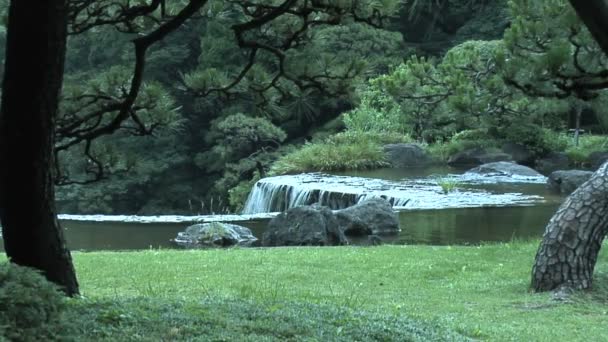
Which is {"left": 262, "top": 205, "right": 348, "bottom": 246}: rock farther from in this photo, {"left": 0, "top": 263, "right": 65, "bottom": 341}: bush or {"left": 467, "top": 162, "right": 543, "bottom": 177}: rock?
{"left": 0, "top": 263, "right": 65, "bottom": 341}: bush

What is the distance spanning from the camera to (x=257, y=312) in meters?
5.04

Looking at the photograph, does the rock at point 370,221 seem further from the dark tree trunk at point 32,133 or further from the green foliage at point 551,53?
the dark tree trunk at point 32,133

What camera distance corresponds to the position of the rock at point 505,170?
21438mm

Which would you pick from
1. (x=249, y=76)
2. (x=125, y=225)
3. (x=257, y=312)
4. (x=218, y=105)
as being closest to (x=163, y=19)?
(x=249, y=76)

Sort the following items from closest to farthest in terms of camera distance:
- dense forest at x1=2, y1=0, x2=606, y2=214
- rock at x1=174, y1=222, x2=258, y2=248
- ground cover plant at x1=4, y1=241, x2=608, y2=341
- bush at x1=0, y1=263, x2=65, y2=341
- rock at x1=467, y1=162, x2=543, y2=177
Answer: bush at x1=0, y1=263, x2=65, y2=341, ground cover plant at x1=4, y1=241, x2=608, y2=341, dense forest at x1=2, y1=0, x2=606, y2=214, rock at x1=174, y1=222, x2=258, y2=248, rock at x1=467, y1=162, x2=543, y2=177

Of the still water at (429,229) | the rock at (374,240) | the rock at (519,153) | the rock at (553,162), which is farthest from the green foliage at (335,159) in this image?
the rock at (374,240)

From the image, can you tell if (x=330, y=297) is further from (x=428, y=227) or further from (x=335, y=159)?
(x=335, y=159)

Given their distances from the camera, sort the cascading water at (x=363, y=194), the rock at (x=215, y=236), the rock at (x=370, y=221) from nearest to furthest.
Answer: the rock at (x=215, y=236)
the rock at (x=370, y=221)
the cascading water at (x=363, y=194)

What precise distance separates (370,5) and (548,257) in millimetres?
2919

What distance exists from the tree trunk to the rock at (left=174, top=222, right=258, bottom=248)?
270 inches

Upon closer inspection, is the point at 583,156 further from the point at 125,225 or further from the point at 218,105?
the point at 125,225

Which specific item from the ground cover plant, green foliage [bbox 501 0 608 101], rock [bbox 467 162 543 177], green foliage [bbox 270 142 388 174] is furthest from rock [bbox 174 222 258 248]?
green foliage [bbox 270 142 388 174]

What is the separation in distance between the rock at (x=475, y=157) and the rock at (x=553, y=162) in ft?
2.94

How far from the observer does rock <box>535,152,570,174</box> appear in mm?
23922
